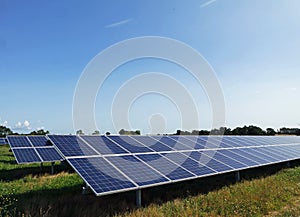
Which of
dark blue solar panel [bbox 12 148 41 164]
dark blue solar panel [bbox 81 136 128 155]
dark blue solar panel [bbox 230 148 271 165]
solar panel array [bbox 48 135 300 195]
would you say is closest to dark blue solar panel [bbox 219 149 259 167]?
solar panel array [bbox 48 135 300 195]

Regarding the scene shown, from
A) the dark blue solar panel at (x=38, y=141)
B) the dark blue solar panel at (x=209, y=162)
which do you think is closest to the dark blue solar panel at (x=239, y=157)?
the dark blue solar panel at (x=209, y=162)

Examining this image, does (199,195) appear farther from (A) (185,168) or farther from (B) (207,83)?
(B) (207,83)

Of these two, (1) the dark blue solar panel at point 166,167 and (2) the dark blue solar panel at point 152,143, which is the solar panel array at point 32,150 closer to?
(2) the dark blue solar panel at point 152,143

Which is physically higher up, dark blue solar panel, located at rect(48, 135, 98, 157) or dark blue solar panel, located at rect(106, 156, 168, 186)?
dark blue solar panel, located at rect(48, 135, 98, 157)

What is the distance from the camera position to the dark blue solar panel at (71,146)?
848 cm

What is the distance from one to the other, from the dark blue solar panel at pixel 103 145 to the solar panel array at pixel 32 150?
20.7 feet

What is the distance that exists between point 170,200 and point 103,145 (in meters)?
3.28

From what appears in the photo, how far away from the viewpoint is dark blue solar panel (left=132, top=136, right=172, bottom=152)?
1119 centimetres

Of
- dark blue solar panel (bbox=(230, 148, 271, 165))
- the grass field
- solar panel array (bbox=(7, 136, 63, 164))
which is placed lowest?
the grass field

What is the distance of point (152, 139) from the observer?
42.2 feet

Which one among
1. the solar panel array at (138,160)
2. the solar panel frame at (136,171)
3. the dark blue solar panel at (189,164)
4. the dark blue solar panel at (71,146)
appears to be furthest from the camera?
the dark blue solar panel at (189,164)

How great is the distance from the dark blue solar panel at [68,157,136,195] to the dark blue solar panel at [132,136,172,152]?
10.8 feet

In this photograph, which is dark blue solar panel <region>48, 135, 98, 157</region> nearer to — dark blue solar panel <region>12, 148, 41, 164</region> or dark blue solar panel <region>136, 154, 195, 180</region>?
dark blue solar panel <region>136, 154, 195, 180</region>

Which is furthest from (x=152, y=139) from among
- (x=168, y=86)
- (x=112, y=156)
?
(x=168, y=86)
